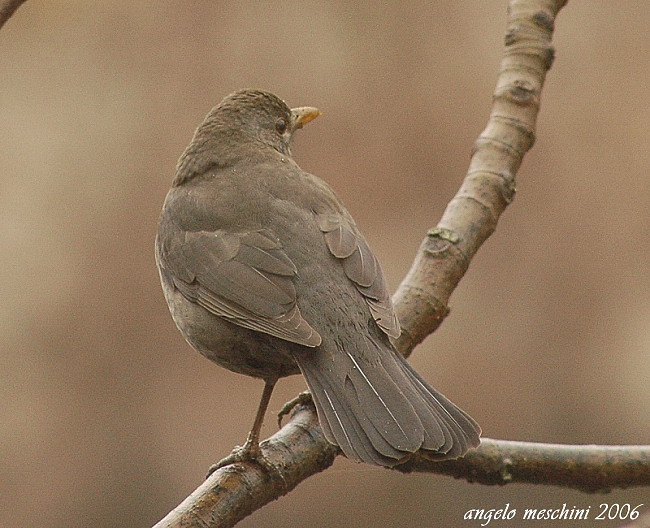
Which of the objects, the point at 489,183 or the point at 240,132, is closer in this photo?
the point at 489,183

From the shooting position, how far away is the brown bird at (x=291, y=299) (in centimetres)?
300

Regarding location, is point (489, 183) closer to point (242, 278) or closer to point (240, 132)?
point (240, 132)

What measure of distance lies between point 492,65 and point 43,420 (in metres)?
5.03

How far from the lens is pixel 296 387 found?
8.21 m

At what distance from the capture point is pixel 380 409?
9.94 feet

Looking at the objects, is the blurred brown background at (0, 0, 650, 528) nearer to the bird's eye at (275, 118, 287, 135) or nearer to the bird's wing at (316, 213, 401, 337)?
the bird's eye at (275, 118, 287, 135)

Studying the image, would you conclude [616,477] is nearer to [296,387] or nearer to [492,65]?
[296,387]

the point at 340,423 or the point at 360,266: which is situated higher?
the point at 360,266

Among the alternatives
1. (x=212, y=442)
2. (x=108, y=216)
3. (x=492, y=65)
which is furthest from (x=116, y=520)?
(x=492, y=65)

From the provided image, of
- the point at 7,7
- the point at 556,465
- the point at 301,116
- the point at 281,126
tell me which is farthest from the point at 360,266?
the point at 7,7

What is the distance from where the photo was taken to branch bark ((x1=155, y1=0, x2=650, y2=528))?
316 cm

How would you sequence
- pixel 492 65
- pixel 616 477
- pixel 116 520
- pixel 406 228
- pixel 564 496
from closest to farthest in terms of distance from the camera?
pixel 616 477
pixel 564 496
pixel 116 520
pixel 406 228
pixel 492 65

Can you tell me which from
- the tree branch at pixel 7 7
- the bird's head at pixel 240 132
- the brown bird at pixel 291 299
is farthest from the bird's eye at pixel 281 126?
the tree branch at pixel 7 7

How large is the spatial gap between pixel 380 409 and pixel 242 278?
2.34 feet
